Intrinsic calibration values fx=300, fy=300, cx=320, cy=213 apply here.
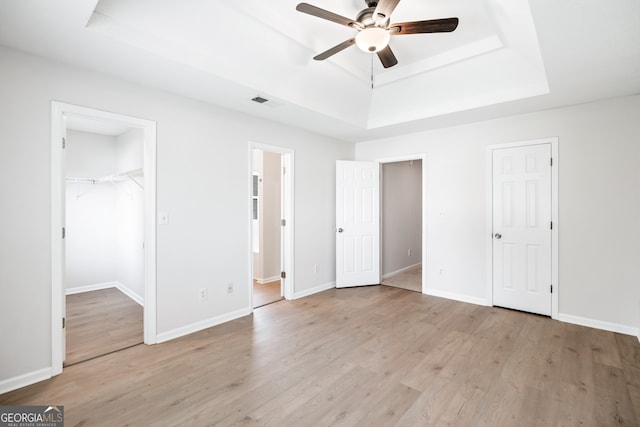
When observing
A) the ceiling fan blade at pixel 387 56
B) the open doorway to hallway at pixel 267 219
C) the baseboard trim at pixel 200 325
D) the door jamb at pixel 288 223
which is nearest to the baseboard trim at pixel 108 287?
the baseboard trim at pixel 200 325

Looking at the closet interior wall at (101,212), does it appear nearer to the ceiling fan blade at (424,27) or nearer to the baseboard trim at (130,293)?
the baseboard trim at (130,293)

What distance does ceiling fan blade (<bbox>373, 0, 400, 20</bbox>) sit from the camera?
1913 millimetres

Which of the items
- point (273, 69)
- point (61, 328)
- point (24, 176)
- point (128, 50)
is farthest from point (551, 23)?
point (61, 328)

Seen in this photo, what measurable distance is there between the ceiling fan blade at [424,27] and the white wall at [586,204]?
233 centimetres

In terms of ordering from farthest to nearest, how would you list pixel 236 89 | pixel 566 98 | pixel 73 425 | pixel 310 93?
pixel 310 93
pixel 566 98
pixel 236 89
pixel 73 425

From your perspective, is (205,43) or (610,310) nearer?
(205,43)

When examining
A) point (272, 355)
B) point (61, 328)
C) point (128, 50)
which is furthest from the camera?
point (272, 355)

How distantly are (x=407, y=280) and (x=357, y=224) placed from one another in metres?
1.43

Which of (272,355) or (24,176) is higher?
(24,176)

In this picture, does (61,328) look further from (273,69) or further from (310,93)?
(310,93)

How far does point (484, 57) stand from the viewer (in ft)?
10.2

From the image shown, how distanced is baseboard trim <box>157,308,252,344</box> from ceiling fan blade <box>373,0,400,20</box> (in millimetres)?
3321

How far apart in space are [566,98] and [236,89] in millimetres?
3470

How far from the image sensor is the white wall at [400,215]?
5.59 m
